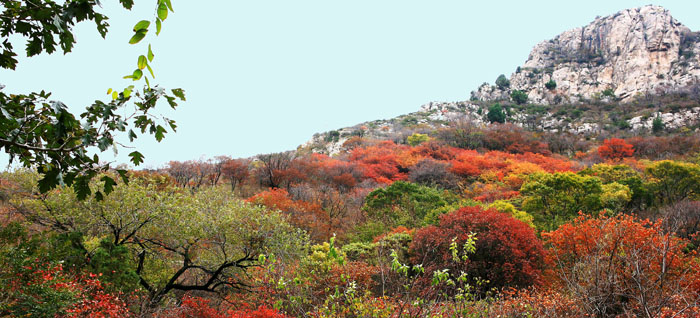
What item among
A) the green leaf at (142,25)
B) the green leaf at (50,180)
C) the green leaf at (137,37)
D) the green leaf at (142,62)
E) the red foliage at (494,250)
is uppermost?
the green leaf at (142,25)

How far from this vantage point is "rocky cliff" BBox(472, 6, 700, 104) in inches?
2331

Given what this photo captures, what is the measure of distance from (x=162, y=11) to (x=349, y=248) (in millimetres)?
12953

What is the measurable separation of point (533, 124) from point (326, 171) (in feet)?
136

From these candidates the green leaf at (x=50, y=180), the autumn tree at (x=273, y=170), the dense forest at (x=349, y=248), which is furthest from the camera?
the autumn tree at (x=273, y=170)

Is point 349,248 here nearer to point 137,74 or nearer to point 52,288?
point 52,288

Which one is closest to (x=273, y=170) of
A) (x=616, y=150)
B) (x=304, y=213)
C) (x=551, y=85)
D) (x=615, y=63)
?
(x=304, y=213)

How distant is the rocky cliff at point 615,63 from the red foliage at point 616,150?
3361 cm

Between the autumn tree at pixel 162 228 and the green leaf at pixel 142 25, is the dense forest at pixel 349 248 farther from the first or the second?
the green leaf at pixel 142 25

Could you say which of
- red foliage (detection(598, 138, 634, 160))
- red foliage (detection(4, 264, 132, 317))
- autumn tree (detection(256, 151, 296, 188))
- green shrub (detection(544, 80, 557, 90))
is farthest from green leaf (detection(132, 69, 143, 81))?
green shrub (detection(544, 80, 557, 90))

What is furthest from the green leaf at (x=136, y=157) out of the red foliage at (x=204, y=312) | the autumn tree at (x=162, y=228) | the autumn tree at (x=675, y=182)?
the autumn tree at (x=675, y=182)

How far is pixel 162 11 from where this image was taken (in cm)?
124

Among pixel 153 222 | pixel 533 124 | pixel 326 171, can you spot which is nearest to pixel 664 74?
pixel 533 124

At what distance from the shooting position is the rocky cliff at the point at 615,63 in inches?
2331

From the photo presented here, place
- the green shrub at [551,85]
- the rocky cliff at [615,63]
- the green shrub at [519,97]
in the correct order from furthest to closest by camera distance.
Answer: the green shrub at [551,85]
the green shrub at [519,97]
the rocky cliff at [615,63]
